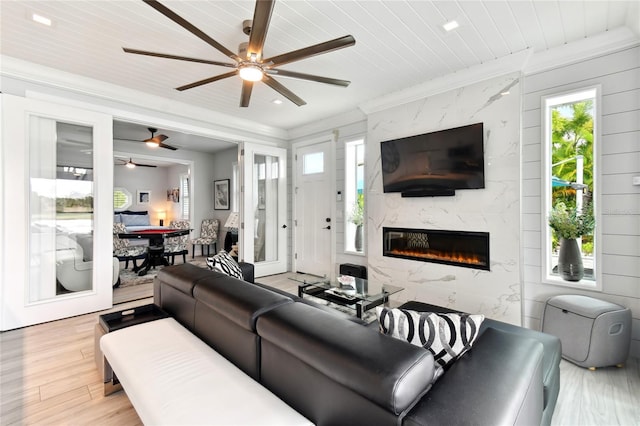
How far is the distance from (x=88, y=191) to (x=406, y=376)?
13.4 ft

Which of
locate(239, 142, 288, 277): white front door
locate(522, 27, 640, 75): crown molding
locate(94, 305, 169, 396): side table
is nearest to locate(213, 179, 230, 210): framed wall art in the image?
locate(239, 142, 288, 277): white front door

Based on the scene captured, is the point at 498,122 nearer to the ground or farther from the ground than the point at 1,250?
farther from the ground

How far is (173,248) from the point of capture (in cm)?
592

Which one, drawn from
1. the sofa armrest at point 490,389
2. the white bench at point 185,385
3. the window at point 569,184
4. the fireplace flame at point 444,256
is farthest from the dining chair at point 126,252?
the window at point 569,184

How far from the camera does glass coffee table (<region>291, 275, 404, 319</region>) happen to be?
103 inches

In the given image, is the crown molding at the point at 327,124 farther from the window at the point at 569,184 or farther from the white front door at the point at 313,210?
the window at the point at 569,184

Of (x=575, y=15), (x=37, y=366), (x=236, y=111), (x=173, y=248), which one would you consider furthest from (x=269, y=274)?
(x=575, y=15)

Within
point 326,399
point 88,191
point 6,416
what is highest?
point 88,191

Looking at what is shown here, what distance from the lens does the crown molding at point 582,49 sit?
2.47m

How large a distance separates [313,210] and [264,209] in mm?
947

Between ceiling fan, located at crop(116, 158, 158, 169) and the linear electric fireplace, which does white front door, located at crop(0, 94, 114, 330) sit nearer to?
the linear electric fireplace

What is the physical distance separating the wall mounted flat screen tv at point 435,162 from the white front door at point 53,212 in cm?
361

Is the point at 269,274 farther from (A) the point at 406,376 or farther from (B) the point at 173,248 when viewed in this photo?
(A) the point at 406,376

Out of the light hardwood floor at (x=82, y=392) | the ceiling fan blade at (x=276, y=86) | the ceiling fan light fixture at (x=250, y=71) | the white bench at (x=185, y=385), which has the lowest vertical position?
the light hardwood floor at (x=82, y=392)
